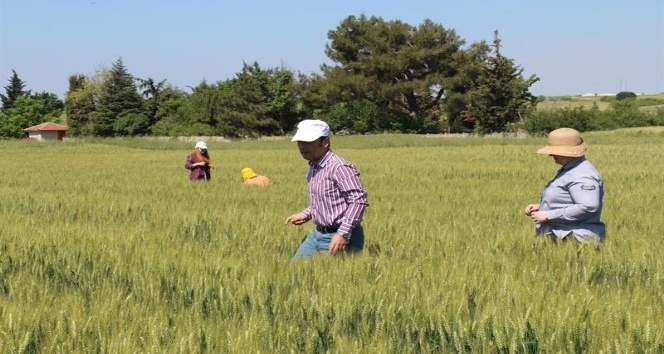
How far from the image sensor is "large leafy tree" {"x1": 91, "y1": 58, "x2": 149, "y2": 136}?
68.6 meters

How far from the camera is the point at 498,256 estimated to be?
5305 millimetres

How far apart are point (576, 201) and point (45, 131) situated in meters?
76.1

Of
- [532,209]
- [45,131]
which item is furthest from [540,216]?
[45,131]

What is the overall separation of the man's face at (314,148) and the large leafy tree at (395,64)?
5852 centimetres

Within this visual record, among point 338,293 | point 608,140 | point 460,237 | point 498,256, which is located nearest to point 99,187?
point 460,237

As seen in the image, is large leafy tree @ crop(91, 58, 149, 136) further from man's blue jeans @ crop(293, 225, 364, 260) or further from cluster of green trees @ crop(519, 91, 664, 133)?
man's blue jeans @ crop(293, 225, 364, 260)

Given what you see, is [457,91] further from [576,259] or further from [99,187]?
[576,259]

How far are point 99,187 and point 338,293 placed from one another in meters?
11.3

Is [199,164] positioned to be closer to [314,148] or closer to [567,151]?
[314,148]

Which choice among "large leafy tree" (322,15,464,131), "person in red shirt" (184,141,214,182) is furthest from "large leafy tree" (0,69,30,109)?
"person in red shirt" (184,141,214,182)

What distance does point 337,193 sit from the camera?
5.09 metres

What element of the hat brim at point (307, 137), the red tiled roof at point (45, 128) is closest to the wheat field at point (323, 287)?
the hat brim at point (307, 137)

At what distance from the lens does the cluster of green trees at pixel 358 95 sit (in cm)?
6300

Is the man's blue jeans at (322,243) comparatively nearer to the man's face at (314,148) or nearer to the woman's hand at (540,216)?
the man's face at (314,148)
